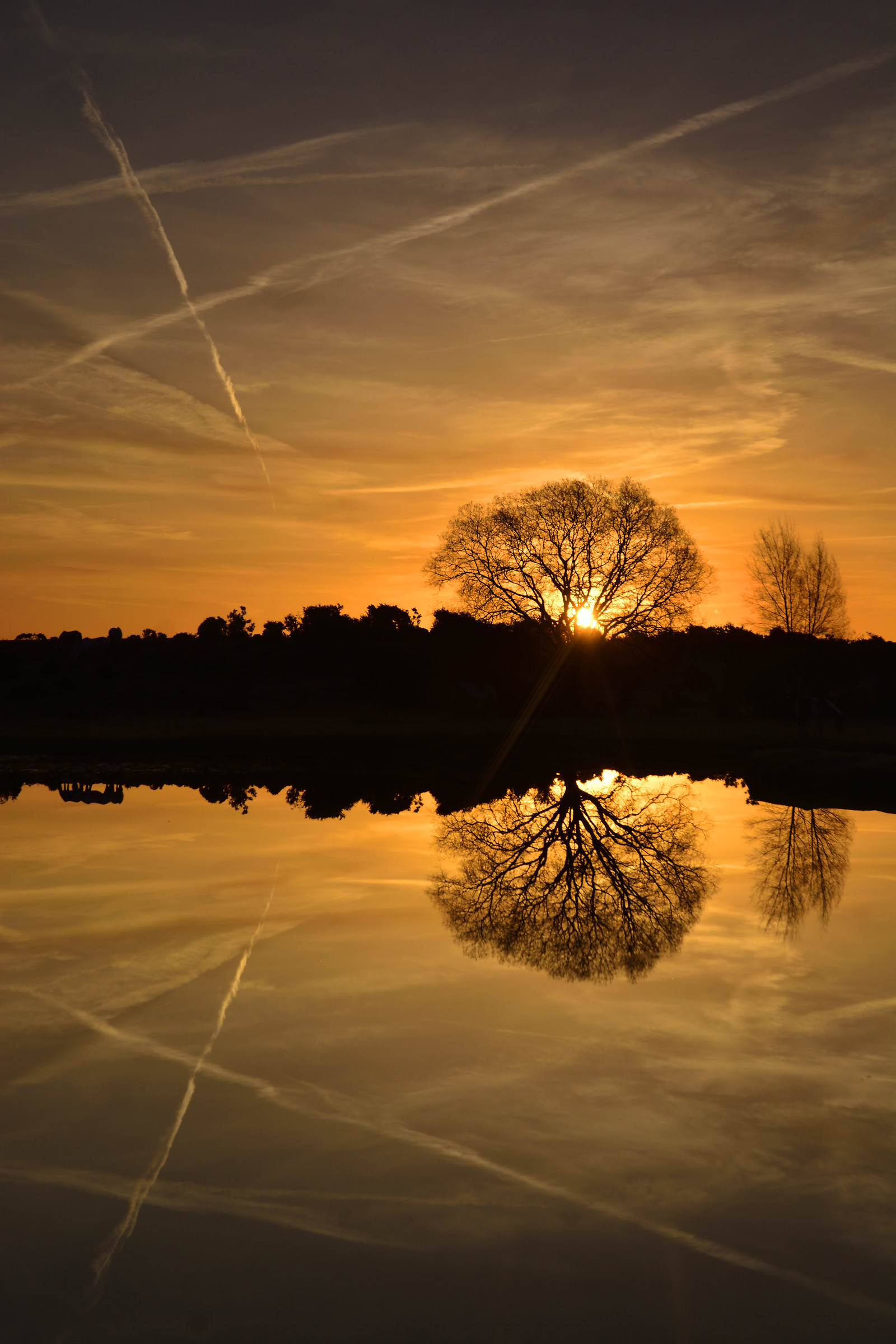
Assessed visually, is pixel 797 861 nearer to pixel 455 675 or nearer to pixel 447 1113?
pixel 447 1113

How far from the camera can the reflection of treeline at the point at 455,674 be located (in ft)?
141

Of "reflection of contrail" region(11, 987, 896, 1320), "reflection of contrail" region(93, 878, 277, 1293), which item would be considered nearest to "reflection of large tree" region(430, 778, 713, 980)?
"reflection of contrail" region(11, 987, 896, 1320)

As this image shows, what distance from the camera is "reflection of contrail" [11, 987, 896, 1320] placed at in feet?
12.8

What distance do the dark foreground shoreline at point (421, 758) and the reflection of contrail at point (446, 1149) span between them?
36.6 feet

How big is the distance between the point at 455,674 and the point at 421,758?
20.3m

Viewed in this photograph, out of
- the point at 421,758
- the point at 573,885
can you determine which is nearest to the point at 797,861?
the point at 573,885

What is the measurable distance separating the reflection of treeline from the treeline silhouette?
0.25 feet

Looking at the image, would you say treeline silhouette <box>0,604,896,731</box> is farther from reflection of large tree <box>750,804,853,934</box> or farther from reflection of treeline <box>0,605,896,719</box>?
reflection of large tree <box>750,804,853,934</box>

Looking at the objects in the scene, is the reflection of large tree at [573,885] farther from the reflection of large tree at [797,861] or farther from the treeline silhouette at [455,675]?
the treeline silhouette at [455,675]

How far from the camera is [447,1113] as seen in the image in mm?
A: 5371

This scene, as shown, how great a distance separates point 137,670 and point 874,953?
45922mm

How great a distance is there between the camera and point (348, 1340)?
3.56 metres

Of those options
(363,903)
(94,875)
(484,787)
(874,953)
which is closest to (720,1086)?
(874,953)

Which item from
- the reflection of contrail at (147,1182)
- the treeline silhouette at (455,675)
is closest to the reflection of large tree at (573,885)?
the reflection of contrail at (147,1182)
